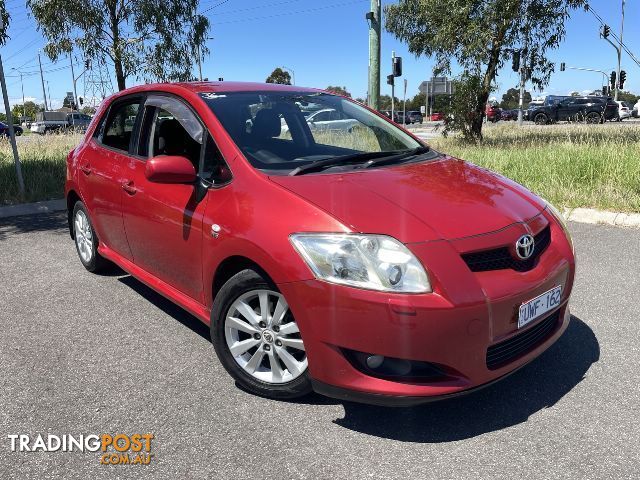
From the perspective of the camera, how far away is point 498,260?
8.27ft

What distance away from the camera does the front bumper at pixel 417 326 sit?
7.47 feet

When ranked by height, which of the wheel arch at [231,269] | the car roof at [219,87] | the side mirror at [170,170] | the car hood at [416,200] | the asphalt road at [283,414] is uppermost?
the car roof at [219,87]

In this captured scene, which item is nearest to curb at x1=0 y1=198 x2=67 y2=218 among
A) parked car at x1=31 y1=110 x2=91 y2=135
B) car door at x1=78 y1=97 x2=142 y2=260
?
car door at x1=78 y1=97 x2=142 y2=260

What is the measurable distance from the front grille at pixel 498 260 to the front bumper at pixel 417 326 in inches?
1.5

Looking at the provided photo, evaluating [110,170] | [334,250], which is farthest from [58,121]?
[334,250]

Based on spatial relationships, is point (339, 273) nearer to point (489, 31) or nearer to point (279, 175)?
point (279, 175)

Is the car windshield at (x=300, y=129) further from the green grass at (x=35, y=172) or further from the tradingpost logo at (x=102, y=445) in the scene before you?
the green grass at (x=35, y=172)

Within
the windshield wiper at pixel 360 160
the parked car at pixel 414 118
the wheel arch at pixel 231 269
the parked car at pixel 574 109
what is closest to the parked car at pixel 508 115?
the parked car at pixel 414 118

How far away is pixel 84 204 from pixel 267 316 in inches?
108

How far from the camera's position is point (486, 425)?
2586 millimetres

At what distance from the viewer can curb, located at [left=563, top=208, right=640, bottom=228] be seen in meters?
6.21

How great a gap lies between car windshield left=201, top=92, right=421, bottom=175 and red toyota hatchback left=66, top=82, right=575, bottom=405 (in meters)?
0.02

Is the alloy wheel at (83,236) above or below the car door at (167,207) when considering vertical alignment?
below

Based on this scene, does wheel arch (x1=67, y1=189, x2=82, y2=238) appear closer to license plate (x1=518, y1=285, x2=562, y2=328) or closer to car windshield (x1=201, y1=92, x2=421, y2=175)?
car windshield (x1=201, y1=92, x2=421, y2=175)
